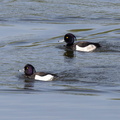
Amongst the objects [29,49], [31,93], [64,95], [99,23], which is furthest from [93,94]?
[99,23]

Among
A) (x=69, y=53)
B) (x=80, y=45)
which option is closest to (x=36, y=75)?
(x=69, y=53)

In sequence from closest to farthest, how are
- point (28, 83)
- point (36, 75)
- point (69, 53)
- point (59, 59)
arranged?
point (28, 83) < point (36, 75) < point (59, 59) < point (69, 53)

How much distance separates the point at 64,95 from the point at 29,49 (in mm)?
7493

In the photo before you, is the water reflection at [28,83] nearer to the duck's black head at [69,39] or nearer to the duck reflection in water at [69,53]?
the duck reflection in water at [69,53]

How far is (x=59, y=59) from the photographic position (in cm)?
1891

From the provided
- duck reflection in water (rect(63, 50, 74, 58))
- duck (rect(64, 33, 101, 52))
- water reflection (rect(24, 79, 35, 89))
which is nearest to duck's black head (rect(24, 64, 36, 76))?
water reflection (rect(24, 79, 35, 89))

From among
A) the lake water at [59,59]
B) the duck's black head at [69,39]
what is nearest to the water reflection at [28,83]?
the lake water at [59,59]

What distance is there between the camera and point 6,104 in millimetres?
12461

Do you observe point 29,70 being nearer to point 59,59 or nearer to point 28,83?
point 28,83

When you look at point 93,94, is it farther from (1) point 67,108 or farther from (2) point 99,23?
(2) point 99,23

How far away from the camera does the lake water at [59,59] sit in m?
12.2

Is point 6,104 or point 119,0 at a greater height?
point 119,0

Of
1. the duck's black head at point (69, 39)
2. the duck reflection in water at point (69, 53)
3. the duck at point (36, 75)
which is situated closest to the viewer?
the duck at point (36, 75)

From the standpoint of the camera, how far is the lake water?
1218 cm
